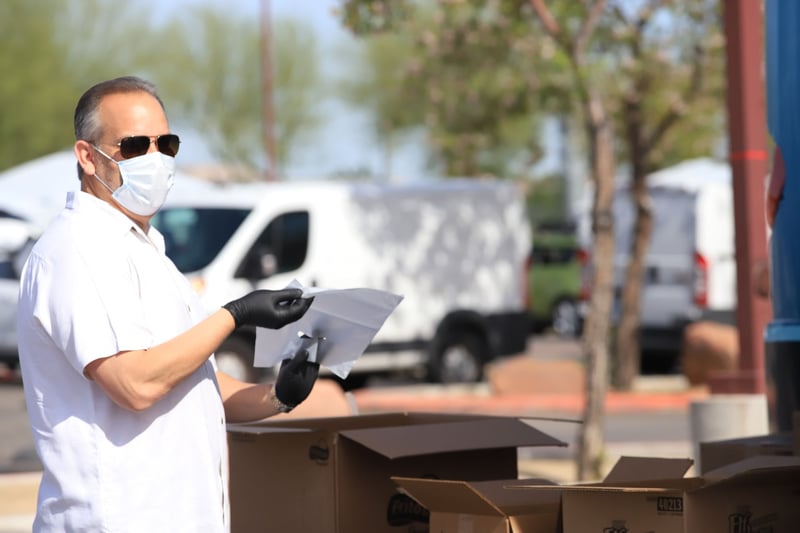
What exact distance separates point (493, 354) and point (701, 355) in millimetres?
2429

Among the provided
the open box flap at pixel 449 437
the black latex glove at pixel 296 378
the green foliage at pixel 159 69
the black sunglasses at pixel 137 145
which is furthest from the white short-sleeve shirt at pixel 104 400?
the green foliage at pixel 159 69

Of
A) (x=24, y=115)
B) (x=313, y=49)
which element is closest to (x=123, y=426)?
(x=24, y=115)

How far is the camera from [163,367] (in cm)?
336

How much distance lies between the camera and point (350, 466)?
4.19 m

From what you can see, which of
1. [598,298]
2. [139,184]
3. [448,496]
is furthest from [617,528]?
[598,298]

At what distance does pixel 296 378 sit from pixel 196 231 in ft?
42.3

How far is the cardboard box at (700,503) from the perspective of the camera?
351cm

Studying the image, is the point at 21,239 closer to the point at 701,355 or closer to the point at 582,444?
the point at 701,355

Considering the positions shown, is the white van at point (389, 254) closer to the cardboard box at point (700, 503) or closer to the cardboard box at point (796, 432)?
the cardboard box at point (796, 432)

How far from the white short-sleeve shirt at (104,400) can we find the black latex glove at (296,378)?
10.9 inches

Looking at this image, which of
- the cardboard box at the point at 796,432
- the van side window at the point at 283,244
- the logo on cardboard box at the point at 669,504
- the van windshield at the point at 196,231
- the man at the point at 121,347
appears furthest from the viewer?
the van windshield at the point at 196,231

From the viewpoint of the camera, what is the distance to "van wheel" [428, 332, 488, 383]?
18.1m

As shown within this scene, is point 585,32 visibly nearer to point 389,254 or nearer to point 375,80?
point 389,254

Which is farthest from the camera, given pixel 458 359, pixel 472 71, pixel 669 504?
pixel 458 359
